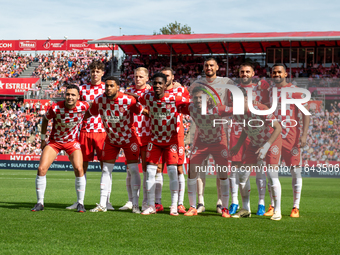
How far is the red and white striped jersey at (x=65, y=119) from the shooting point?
7332 millimetres

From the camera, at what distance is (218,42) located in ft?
104

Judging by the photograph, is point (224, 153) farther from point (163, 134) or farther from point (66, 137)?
point (66, 137)

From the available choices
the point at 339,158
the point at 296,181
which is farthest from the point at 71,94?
the point at 339,158

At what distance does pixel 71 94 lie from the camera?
24.0 feet

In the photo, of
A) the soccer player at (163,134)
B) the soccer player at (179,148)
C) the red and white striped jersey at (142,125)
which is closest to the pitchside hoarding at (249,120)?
the soccer player at (179,148)

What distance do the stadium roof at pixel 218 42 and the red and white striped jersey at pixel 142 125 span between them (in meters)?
23.3

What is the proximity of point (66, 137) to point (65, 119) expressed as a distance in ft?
1.13

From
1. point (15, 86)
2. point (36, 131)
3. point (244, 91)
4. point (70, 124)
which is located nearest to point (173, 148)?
point (244, 91)

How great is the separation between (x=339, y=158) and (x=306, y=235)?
1815 centimetres

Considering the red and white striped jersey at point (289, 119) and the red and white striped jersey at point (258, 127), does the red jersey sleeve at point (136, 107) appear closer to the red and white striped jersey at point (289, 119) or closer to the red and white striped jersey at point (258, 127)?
the red and white striped jersey at point (258, 127)

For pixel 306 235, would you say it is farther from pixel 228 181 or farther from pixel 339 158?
pixel 339 158

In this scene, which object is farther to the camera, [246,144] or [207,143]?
[246,144]

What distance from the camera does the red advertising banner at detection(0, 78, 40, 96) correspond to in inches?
1457

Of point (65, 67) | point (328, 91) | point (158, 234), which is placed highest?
point (65, 67)
